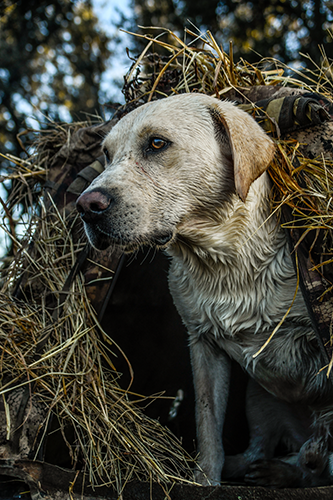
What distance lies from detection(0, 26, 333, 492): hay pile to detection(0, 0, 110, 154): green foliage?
27.1 feet

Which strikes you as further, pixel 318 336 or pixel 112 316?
pixel 112 316

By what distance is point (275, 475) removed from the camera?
2.42m

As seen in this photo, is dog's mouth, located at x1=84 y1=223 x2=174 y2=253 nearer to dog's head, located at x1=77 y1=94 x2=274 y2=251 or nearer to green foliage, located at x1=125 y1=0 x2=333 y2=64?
dog's head, located at x1=77 y1=94 x2=274 y2=251

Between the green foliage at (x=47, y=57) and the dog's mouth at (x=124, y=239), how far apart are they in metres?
9.18

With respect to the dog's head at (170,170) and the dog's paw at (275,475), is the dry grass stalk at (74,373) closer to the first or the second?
the dog's paw at (275,475)

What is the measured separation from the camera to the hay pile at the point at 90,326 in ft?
7.19

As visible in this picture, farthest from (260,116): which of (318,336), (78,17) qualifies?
(78,17)

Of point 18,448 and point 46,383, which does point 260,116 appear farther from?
point 18,448

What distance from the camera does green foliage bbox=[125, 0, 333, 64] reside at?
7.72 m

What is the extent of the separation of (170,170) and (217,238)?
45 cm

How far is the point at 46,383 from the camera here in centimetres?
232

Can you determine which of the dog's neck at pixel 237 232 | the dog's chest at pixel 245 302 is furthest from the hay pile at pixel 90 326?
the dog's chest at pixel 245 302

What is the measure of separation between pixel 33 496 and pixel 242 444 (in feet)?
6.96

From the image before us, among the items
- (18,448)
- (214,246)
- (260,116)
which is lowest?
(18,448)
